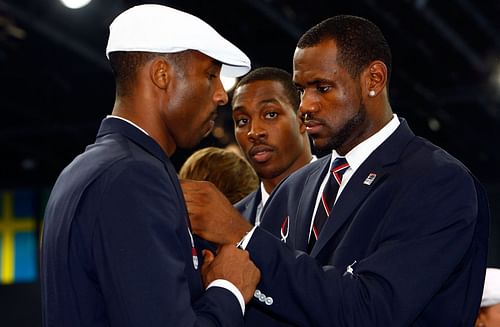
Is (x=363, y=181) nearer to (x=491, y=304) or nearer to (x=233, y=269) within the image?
(x=233, y=269)

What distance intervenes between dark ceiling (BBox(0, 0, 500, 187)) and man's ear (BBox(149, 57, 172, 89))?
5.35m

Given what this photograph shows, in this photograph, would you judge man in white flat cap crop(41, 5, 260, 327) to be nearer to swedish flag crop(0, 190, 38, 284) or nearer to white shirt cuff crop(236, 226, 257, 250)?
white shirt cuff crop(236, 226, 257, 250)

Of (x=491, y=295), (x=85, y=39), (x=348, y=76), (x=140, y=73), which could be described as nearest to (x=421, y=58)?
(x=85, y=39)

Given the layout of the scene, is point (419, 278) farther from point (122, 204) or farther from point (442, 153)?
point (122, 204)

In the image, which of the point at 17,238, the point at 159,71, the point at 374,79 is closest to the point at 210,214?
the point at 159,71

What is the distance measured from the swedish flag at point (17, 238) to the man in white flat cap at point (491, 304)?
8.37m

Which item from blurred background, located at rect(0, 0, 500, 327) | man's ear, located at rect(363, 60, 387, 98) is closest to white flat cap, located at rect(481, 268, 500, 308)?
man's ear, located at rect(363, 60, 387, 98)

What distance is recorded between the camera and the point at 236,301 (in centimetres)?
222

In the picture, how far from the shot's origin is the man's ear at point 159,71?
7.35 feet

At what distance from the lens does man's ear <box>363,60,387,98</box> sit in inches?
108

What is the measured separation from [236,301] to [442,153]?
0.76m

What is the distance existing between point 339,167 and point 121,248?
37.2 inches

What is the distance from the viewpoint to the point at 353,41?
2760mm

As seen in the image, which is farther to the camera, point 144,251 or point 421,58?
point 421,58
